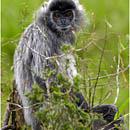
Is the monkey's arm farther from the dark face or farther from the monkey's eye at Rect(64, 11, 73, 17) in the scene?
the monkey's eye at Rect(64, 11, 73, 17)

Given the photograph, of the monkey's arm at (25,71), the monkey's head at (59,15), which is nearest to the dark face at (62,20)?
the monkey's head at (59,15)

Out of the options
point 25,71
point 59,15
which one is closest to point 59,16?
point 59,15

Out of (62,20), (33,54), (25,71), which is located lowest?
(25,71)

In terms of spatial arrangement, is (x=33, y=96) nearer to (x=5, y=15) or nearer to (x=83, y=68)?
(x=83, y=68)

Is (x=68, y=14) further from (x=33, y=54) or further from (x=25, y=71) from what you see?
(x=25, y=71)

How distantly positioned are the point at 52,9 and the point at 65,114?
1.50m

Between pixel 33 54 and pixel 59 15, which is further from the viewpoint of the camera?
pixel 59 15

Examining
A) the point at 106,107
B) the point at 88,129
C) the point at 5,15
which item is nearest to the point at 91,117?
the point at 88,129

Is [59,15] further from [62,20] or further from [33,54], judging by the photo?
[33,54]

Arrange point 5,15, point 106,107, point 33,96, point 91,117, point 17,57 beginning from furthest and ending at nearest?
point 5,15 < point 17,57 < point 106,107 < point 91,117 < point 33,96

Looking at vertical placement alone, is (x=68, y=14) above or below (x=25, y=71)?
above

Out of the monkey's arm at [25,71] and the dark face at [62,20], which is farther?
the dark face at [62,20]

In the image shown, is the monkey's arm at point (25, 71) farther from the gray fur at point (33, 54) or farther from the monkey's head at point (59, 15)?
the monkey's head at point (59, 15)

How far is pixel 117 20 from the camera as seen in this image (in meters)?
6.72
